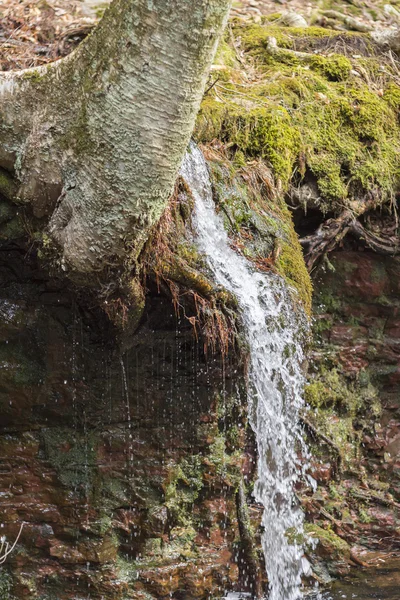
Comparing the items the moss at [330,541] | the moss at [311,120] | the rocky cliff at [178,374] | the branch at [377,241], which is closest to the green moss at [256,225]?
the rocky cliff at [178,374]

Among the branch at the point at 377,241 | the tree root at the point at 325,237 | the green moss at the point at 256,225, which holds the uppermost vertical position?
the green moss at the point at 256,225

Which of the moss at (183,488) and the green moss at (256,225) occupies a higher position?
the green moss at (256,225)

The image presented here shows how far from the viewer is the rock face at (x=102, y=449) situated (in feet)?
14.0

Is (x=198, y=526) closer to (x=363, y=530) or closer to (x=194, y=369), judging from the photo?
(x=194, y=369)

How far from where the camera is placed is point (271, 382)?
416cm

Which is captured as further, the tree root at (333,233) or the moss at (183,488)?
the tree root at (333,233)

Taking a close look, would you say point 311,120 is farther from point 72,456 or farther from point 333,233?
point 72,456

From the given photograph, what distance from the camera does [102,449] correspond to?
450 cm

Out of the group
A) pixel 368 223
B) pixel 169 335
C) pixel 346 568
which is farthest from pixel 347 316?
pixel 169 335

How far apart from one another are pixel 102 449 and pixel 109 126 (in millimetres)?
2128

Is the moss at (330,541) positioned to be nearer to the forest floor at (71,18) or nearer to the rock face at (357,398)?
the rock face at (357,398)

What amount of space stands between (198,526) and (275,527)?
64 cm

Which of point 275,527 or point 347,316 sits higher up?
point 347,316

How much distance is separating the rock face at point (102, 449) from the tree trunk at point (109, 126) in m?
0.72
